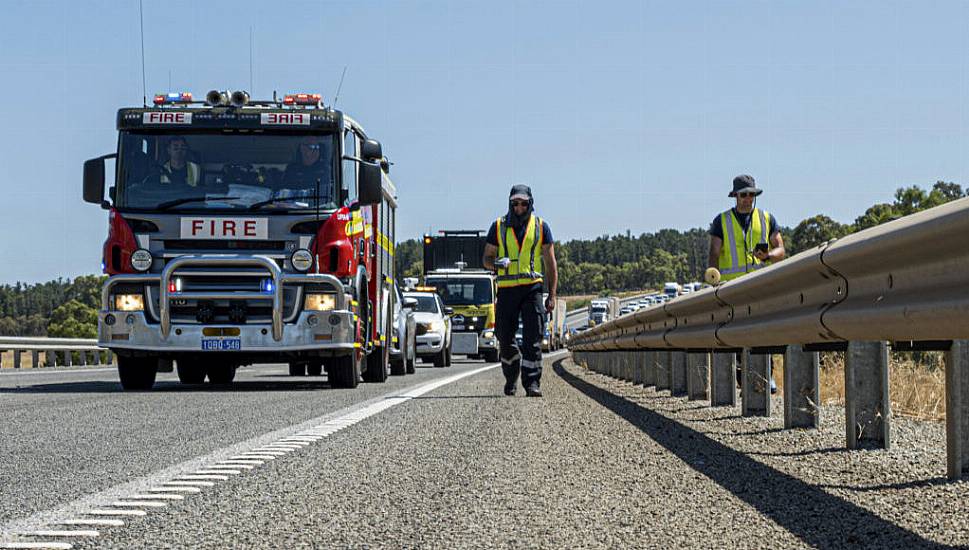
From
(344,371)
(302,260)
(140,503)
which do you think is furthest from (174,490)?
(344,371)

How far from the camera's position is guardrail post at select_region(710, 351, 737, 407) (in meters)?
9.32

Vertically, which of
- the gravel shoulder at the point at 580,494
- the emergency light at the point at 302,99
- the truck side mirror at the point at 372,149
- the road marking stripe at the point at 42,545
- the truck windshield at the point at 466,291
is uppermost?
the emergency light at the point at 302,99

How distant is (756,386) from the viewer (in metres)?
8.23

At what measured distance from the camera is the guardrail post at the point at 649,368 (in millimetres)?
12828

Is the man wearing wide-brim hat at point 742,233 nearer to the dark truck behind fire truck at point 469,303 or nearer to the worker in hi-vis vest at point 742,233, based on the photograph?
the worker in hi-vis vest at point 742,233

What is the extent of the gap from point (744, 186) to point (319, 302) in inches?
188

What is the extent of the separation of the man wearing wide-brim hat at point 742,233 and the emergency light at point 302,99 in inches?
211

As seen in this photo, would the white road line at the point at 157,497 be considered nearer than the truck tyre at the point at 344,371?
Yes

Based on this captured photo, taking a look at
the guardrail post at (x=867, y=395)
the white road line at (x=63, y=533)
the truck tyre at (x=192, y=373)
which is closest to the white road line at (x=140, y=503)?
the white road line at (x=63, y=533)

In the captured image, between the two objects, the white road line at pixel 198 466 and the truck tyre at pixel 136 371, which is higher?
the truck tyre at pixel 136 371

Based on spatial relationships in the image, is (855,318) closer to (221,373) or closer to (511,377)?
(511,377)

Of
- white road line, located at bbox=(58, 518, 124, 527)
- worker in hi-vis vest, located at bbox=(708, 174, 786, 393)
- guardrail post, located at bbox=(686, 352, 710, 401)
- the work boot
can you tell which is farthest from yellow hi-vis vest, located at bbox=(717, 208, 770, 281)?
white road line, located at bbox=(58, 518, 124, 527)

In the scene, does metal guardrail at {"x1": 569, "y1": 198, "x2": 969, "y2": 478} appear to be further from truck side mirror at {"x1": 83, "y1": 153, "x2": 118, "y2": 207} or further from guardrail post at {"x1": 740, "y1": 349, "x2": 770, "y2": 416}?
truck side mirror at {"x1": 83, "y1": 153, "x2": 118, "y2": 207}

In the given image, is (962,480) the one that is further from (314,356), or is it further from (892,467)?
(314,356)
